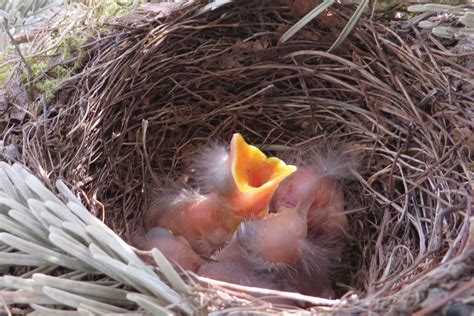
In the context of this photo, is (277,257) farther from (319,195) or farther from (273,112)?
(273,112)

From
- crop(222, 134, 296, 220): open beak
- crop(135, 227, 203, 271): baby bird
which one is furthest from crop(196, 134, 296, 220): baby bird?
crop(135, 227, 203, 271): baby bird

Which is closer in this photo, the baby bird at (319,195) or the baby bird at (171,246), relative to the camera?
the baby bird at (171,246)

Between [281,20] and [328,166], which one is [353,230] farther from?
[281,20]

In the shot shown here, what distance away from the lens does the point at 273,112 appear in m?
1.55

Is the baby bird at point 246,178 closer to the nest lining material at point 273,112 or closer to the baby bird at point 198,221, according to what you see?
A: the baby bird at point 198,221

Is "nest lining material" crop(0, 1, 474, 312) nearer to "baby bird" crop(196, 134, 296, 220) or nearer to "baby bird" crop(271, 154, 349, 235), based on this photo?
→ "baby bird" crop(271, 154, 349, 235)

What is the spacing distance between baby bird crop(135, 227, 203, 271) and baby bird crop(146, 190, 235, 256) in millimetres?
111

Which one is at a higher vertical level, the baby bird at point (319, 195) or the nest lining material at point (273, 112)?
the nest lining material at point (273, 112)

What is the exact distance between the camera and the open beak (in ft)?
4.13

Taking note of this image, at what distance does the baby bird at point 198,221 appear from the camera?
1.35 metres

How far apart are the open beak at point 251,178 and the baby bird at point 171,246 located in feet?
0.48

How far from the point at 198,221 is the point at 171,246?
0.17 m

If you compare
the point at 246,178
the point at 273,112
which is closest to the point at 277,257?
the point at 246,178

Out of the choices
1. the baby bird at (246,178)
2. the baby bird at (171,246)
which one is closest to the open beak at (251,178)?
the baby bird at (246,178)
